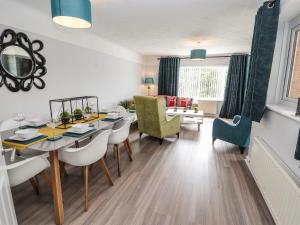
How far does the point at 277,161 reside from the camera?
5.31ft

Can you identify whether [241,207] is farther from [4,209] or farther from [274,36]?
[4,209]

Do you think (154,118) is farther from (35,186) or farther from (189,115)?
(35,186)

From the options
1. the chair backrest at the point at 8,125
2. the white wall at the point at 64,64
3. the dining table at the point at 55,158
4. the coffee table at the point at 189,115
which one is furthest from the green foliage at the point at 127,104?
the dining table at the point at 55,158

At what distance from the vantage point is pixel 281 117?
1.78 m

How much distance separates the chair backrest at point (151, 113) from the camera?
3.31 meters

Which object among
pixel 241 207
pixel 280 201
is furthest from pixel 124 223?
pixel 280 201

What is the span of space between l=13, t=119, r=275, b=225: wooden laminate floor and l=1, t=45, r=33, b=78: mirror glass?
1.58m

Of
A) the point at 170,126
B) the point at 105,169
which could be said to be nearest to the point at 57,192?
the point at 105,169

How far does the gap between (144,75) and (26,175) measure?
19.8 ft

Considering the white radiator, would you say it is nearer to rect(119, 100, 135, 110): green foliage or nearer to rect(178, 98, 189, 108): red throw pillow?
rect(119, 100, 135, 110): green foliage

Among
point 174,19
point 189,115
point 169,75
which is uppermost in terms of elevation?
point 174,19

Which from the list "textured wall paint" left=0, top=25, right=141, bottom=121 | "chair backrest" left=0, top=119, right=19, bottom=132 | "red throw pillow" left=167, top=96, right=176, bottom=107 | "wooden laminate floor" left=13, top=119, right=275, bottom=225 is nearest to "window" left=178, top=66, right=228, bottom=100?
"red throw pillow" left=167, top=96, right=176, bottom=107

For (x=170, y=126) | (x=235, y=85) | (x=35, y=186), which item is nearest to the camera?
(x=35, y=186)

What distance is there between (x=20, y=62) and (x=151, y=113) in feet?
7.60
